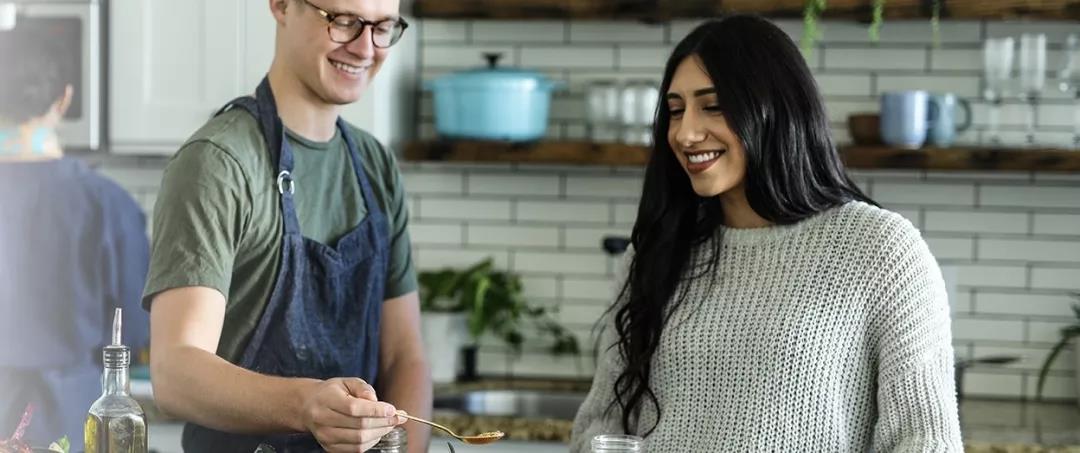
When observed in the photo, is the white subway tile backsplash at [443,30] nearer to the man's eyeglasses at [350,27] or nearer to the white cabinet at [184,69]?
the white cabinet at [184,69]

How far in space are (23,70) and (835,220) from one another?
246 centimetres

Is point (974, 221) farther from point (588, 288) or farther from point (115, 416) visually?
point (115, 416)

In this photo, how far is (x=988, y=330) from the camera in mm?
3930

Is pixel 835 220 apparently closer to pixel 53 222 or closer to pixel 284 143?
pixel 284 143

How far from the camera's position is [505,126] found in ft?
12.6

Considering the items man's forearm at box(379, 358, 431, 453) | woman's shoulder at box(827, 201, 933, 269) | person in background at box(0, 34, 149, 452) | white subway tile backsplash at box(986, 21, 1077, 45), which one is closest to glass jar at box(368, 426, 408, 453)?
man's forearm at box(379, 358, 431, 453)

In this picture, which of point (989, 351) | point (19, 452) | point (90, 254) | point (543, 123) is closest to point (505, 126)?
point (543, 123)

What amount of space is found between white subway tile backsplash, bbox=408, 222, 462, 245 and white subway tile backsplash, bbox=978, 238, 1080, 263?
155 cm

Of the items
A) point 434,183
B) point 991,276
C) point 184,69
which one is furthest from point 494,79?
point 991,276

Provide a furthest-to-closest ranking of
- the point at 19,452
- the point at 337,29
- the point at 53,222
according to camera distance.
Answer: the point at 53,222
the point at 337,29
the point at 19,452

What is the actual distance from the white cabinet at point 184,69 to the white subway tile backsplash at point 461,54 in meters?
0.25

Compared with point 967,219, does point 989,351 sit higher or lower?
lower

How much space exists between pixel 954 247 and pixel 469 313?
138 centimetres

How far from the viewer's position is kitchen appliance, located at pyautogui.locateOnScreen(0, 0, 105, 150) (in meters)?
3.82
